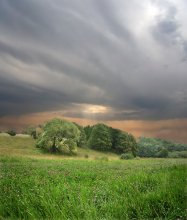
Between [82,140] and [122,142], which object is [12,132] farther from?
[122,142]

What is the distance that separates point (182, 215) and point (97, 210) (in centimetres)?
290

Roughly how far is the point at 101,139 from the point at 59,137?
9090 millimetres

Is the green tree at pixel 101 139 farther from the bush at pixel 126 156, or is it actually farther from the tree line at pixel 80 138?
the bush at pixel 126 156

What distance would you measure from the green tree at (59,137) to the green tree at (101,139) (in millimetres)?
4484

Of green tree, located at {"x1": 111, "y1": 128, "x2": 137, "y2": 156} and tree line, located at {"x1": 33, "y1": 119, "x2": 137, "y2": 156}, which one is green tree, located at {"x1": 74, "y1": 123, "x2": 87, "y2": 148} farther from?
green tree, located at {"x1": 111, "y1": 128, "x2": 137, "y2": 156}

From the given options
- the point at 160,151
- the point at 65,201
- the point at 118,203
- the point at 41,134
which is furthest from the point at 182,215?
the point at 41,134

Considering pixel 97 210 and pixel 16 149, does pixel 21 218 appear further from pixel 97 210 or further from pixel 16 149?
pixel 16 149

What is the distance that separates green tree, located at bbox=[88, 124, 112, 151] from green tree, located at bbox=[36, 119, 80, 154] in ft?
14.7

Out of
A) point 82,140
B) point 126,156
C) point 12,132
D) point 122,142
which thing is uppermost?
point 12,132

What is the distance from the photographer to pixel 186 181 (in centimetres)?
1809

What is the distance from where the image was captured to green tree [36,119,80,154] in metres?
54.3

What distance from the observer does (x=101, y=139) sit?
49688mm

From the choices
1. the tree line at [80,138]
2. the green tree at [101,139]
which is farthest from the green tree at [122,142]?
the green tree at [101,139]

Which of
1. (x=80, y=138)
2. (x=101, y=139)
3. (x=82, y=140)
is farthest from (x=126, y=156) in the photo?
(x=80, y=138)
